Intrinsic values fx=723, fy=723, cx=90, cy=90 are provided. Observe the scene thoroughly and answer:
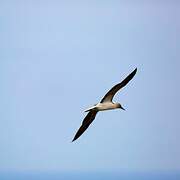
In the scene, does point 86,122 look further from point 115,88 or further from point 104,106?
point 115,88

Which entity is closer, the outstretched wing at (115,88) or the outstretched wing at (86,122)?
the outstretched wing at (115,88)

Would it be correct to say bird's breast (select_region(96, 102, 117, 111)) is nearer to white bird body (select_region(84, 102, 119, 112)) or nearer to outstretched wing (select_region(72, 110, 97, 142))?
white bird body (select_region(84, 102, 119, 112))

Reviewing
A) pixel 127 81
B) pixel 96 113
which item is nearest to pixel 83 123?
pixel 96 113

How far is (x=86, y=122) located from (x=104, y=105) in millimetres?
1041

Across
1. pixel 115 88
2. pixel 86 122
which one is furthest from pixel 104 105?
pixel 86 122

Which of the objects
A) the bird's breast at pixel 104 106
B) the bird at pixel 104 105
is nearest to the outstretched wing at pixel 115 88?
the bird at pixel 104 105

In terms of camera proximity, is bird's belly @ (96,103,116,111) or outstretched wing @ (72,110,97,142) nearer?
bird's belly @ (96,103,116,111)

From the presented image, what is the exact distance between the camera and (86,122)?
2109cm

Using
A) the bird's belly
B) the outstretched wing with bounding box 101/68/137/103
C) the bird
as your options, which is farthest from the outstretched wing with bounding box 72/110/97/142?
the outstretched wing with bounding box 101/68/137/103

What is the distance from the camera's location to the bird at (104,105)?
20141 millimetres

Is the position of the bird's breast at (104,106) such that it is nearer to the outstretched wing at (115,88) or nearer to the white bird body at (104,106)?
the white bird body at (104,106)

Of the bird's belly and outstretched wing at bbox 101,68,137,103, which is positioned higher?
outstretched wing at bbox 101,68,137,103

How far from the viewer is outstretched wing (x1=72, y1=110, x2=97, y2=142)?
2092cm

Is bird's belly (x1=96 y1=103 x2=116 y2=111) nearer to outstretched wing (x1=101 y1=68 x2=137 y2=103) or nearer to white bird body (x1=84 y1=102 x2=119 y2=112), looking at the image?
white bird body (x1=84 y1=102 x2=119 y2=112)
